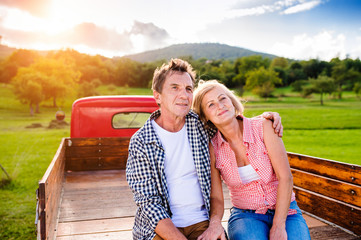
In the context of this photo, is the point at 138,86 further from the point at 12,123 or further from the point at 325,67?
the point at 325,67

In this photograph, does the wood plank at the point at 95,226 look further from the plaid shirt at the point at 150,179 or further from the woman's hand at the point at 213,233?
the woman's hand at the point at 213,233

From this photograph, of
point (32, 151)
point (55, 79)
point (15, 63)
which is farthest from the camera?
point (15, 63)

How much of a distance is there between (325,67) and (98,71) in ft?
184

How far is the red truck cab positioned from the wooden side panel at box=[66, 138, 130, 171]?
0.68 m

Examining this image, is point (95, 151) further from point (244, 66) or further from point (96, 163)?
point (244, 66)

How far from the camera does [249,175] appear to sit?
2.26 m

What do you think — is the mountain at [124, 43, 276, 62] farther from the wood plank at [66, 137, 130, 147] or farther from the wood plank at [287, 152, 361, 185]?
the wood plank at [287, 152, 361, 185]

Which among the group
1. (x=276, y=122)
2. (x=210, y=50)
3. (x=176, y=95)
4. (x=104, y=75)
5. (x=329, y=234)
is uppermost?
(x=210, y=50)

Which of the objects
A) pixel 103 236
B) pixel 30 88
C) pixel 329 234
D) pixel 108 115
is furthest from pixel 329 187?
pixel 30 88

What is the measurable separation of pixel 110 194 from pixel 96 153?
1499 mm

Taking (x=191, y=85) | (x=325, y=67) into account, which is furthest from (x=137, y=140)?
(x=325, y=67)

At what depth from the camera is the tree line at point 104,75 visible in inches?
1388

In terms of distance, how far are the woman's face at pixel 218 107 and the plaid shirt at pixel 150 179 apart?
282 mm

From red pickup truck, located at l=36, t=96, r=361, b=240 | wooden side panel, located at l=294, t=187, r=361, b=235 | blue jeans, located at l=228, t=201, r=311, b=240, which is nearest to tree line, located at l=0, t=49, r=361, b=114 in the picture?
red pickup truck, located at l=36, t=96, r=361, b=240
